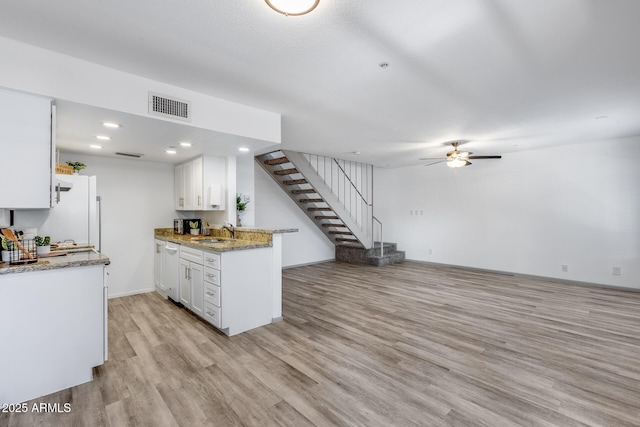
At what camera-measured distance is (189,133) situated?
328 cm

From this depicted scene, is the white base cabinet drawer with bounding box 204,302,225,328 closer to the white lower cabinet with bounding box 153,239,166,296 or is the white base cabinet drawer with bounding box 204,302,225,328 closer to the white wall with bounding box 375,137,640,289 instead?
the white lower cabinet with bounding box 153,239,166,296

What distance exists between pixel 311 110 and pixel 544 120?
3216 mm

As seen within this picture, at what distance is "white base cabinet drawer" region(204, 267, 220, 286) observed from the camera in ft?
10.9

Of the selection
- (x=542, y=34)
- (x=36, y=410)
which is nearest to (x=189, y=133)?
(x=36, y=410)

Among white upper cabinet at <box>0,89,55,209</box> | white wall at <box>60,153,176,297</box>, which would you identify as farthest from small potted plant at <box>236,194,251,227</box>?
white upper cabinet at <box>0,89,55,209</box>

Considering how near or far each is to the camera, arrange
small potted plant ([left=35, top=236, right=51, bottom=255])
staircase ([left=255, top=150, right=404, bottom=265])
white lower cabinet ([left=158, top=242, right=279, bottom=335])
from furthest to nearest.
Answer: staircase ([left=255, top=150, right=404, bottom=265]), white lower cabinet ([left=158, top=242, right=279, bottom=335]), small potted plant ([left=35, top=236, right=51, bottom=255])

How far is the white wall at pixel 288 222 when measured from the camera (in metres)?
6.73

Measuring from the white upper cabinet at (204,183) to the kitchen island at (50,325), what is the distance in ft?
6.77

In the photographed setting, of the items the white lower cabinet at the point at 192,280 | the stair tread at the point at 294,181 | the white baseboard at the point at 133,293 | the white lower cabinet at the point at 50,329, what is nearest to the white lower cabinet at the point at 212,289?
the white lower cabinet at the point at 192,280

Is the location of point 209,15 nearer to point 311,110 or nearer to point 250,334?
point 311,110

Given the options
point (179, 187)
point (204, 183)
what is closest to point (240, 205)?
point (204, 183)

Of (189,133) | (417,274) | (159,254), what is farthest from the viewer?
(417,274)

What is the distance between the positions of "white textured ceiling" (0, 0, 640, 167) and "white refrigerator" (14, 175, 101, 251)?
5.98ft

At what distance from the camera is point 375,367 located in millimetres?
2600
